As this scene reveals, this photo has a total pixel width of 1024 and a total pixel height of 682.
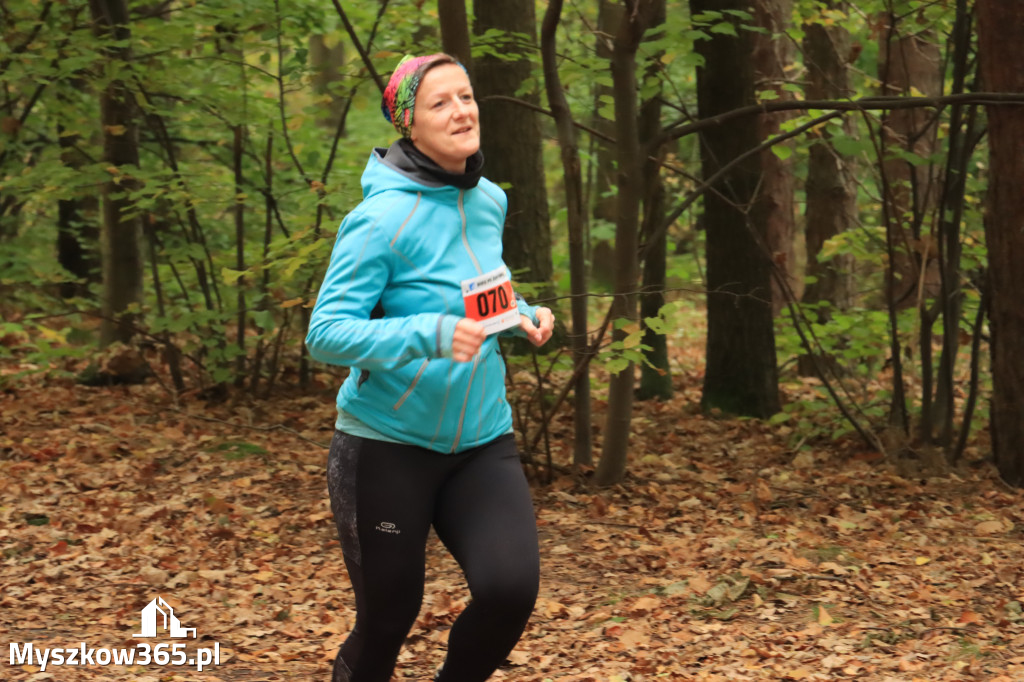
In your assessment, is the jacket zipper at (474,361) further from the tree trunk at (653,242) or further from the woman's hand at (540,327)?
the tree trunk at (653,242)

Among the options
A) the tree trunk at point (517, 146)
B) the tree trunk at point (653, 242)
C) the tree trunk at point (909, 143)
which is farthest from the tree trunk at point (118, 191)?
the tree trunk at point (909, 143)

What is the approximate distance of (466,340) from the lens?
7.95 ft

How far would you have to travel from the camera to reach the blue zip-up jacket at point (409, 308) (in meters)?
2.49

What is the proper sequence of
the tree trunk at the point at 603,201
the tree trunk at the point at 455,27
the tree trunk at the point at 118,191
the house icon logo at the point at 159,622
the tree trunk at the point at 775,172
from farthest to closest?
the tree trunk at the point at 603,201, the tree trunk at the point at 775,172, the tree trunk at the point at 118,191, the tree trunk at the point at 455,27, the house icon logo at the point at 159,622

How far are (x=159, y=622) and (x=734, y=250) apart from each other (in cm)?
503

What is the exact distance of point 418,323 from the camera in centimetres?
246

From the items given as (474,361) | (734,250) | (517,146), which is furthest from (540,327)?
(517,146)

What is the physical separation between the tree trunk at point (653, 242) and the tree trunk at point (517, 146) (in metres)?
1.02

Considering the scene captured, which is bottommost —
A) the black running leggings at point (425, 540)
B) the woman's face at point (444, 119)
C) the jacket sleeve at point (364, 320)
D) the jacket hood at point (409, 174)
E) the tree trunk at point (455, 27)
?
the black running leggings at point (425, 540)

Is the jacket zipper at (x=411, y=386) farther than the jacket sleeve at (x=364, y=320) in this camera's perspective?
Yes

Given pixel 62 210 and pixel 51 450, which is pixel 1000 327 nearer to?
pixel 51 450

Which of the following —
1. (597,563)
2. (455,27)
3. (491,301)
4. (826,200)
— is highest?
(455,27)

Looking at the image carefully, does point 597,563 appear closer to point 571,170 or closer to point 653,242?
point 653,242

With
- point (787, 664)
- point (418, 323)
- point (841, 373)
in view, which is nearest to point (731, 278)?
point (841, 373)
